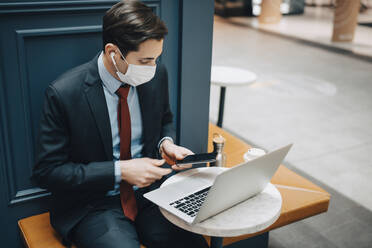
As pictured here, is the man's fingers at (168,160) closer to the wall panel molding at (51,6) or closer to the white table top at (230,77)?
the wall panel molding at (51,6)

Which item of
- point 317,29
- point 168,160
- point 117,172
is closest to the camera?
point 117,172

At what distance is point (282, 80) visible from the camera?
247 inches

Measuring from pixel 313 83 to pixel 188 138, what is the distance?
13.4 ft

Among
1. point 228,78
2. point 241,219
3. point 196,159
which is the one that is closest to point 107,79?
point 196,159

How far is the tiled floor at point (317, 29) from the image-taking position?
8.38m

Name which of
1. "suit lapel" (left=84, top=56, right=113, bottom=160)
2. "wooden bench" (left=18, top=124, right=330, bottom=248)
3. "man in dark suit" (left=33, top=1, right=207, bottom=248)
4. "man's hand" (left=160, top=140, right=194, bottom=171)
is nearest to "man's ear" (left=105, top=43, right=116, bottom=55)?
"man in dark suit" (left=33, top=1, right=207, bottom=248)

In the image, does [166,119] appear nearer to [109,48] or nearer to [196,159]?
[196,159]

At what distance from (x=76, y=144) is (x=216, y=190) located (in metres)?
0.66

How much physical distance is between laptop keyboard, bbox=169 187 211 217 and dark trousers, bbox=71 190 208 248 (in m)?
0.23

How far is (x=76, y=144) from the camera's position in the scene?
1818 millimetres

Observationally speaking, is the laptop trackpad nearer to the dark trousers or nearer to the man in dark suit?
the man in dark suit

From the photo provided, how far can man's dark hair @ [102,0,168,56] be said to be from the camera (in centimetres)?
169

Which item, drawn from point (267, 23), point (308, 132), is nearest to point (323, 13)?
point (267, 23)

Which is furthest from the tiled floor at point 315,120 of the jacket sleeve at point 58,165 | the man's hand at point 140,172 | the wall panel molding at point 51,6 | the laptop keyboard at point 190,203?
the wall panel molding at point 51,6
